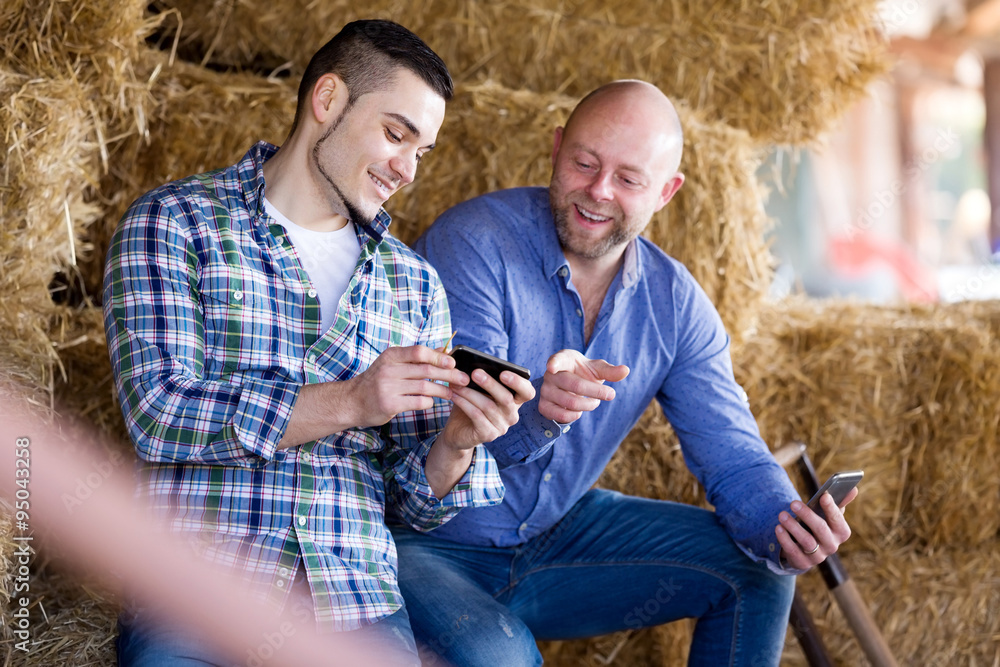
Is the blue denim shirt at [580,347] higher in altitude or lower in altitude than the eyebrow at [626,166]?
lower

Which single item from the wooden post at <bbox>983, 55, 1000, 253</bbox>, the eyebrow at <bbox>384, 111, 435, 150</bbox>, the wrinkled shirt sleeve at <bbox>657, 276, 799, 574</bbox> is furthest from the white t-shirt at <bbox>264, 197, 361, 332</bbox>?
the wooden post at <bbox>983, 55, 1000, 253</bbox>

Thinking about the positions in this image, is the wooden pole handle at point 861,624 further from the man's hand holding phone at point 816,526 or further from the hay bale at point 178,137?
the hay bale at point 178,137

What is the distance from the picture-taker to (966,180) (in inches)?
300

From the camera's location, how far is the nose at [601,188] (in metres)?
1.95

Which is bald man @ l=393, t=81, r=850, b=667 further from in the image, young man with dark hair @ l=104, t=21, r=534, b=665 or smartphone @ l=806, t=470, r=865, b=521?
young man with dark hair @ l=104, t=21, r=534, b=665

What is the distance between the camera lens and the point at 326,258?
5.31ft

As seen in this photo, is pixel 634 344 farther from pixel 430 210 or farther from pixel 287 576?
pixel 287 576

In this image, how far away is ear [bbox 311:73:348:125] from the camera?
62.4 inches

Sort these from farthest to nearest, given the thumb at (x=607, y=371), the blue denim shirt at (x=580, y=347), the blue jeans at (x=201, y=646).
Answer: the blue denim shirt at (x=580, y=347), the thumb at (x=607, y=371), the blue jeans at (x=201, y=646)

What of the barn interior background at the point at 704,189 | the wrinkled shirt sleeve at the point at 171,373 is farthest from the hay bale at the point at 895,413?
the wrinkled shirt sleeve at the point at 171,373

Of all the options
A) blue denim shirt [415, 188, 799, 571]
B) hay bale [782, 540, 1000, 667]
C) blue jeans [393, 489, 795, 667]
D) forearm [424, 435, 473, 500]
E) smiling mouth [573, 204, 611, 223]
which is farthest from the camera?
hay bale [782, 540, 1000, 667]

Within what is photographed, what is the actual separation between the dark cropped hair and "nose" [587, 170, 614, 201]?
0.43m

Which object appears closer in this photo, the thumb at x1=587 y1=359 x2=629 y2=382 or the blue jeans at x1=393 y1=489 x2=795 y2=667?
the thumb at x1=587 y1=359 x2=629 y2=382

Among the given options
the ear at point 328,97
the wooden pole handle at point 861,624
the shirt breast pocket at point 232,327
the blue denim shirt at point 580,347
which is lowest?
the wooden pole handle at point 861,624
